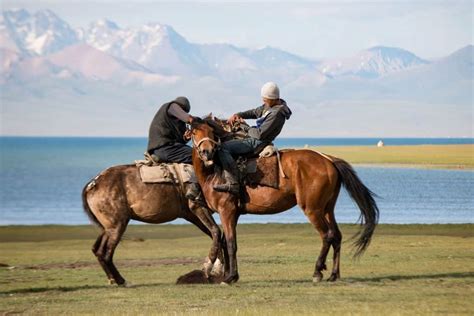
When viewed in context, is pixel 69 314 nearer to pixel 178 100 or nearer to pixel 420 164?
pixel 178 100

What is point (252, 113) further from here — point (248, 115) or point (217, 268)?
point (217, 268)

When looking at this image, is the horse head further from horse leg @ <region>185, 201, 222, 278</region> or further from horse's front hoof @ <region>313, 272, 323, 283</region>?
horse's front hoof @ <region>313, 272, 323, 283</region>

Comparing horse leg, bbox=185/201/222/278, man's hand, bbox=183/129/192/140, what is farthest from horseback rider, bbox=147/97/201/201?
man's hand, bbox=183/129/192/140

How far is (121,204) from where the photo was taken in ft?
60.6

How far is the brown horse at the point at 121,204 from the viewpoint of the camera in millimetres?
18422

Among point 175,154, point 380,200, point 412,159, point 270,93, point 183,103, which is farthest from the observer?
point 412,159

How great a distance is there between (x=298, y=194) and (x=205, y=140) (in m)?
1.64

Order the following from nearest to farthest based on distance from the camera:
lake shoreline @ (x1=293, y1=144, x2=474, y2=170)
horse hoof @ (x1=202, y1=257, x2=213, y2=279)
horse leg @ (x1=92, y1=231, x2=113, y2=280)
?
1. horse hoof @ (x1=202, y1=257, x2=213, y2=279)
2. horse leg @ (x1=92, y1=231, x2=113, y2=280)
3. lake shoreline @ (x1=293, y1=144, x2=474, y2=170)

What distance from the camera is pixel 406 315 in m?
14.0

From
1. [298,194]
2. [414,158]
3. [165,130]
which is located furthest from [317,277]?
[414,158]

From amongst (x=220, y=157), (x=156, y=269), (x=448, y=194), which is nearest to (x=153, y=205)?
(x=220, y=157)

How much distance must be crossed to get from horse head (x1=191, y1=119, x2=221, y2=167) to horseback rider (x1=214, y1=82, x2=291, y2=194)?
178mm

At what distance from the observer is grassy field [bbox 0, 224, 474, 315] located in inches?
592

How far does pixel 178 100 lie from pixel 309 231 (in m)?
15.1
